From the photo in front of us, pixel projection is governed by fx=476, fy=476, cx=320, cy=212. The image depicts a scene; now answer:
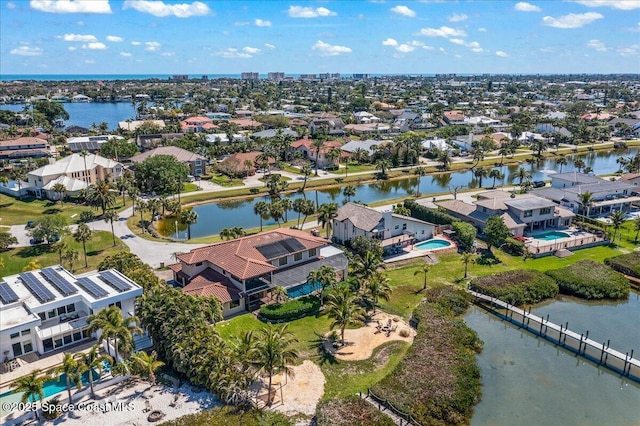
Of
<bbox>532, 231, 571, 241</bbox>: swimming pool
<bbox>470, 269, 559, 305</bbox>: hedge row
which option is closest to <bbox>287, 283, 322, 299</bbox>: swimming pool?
<bbox>470, 269, 559, 305</bbox>: hedge row

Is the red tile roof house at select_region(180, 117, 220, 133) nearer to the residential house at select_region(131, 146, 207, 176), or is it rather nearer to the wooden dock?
the residential house at select_region(131, 146, 207, 176)

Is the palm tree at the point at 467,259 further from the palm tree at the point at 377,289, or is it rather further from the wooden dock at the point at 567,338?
the palm tree at the point at 377,289

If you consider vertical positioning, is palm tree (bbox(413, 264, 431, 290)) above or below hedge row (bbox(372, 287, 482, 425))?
above

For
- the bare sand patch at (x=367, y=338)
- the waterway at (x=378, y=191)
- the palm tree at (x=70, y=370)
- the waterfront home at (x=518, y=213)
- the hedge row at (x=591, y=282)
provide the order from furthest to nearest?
the waterway at (x=378, y=191)
the waterfront home at (x=518, y=213)
the hedge row at (x=591, y=282)
the bare sand patch at (x=367, y=338)
the palm tree at (x=70, y=370)

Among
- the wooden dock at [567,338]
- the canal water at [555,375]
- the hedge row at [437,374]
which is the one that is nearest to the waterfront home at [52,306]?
the hedge row at [437,374]

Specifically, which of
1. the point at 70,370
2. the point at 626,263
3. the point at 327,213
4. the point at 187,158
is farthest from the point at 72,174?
the point at 626,263

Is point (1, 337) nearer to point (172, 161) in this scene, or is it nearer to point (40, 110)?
point (172, 161)

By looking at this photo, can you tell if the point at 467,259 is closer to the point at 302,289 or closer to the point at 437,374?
the point at 302,289
